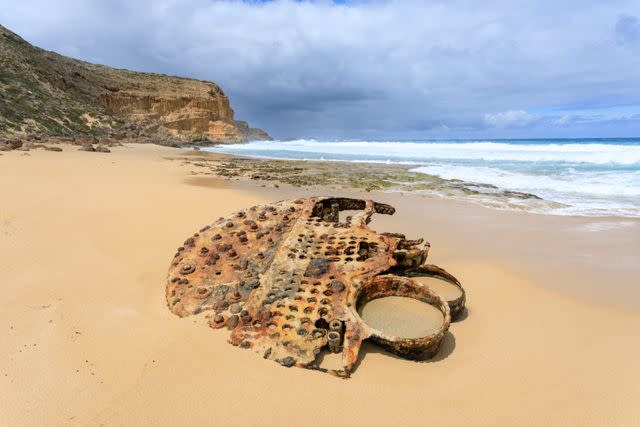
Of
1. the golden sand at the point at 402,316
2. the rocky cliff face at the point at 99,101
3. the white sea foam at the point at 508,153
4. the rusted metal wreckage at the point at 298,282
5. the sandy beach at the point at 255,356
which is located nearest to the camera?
the sandy beach at the point at 255,356

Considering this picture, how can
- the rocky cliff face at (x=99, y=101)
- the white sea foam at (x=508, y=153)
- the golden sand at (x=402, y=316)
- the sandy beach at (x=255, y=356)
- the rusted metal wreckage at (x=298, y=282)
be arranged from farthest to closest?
1. the white sea foam at (x=508, y=153)
2. the rocky cliff face at (x=99, y=101)
3. the golden sand at (x=402, y=316)
4. the rusted metal wreckage at (x=298, y=282)
5. the sandy beach at (x=255, y=356)

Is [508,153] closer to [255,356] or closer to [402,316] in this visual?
[402,316]

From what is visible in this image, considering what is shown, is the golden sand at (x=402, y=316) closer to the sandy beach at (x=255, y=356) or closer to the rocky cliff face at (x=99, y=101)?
the sandy beach at (x=255, y=356)

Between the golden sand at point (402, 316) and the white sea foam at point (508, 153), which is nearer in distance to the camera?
the golden sand at point (402, 316)

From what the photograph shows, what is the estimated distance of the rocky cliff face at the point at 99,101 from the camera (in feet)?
70.8

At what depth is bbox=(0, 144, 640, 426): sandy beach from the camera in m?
1.96

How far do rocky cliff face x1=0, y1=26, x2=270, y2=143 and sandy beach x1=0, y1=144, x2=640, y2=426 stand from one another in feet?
59.8

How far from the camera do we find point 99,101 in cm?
3544

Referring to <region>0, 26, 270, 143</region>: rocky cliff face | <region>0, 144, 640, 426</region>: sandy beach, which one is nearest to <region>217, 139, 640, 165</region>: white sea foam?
<region>0, 26, 270, 143</region>: rocky cliff face

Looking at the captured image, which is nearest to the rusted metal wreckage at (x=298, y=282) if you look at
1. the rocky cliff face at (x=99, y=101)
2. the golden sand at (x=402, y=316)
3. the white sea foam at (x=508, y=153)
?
the golden sand at (x=402, y=316)

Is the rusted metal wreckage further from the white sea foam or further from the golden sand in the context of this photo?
the white sea foam

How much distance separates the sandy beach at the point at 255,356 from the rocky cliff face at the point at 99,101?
18221 millimetres

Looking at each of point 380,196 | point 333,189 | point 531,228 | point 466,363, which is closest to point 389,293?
point 466,363

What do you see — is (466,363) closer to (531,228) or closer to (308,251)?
(308,251)
